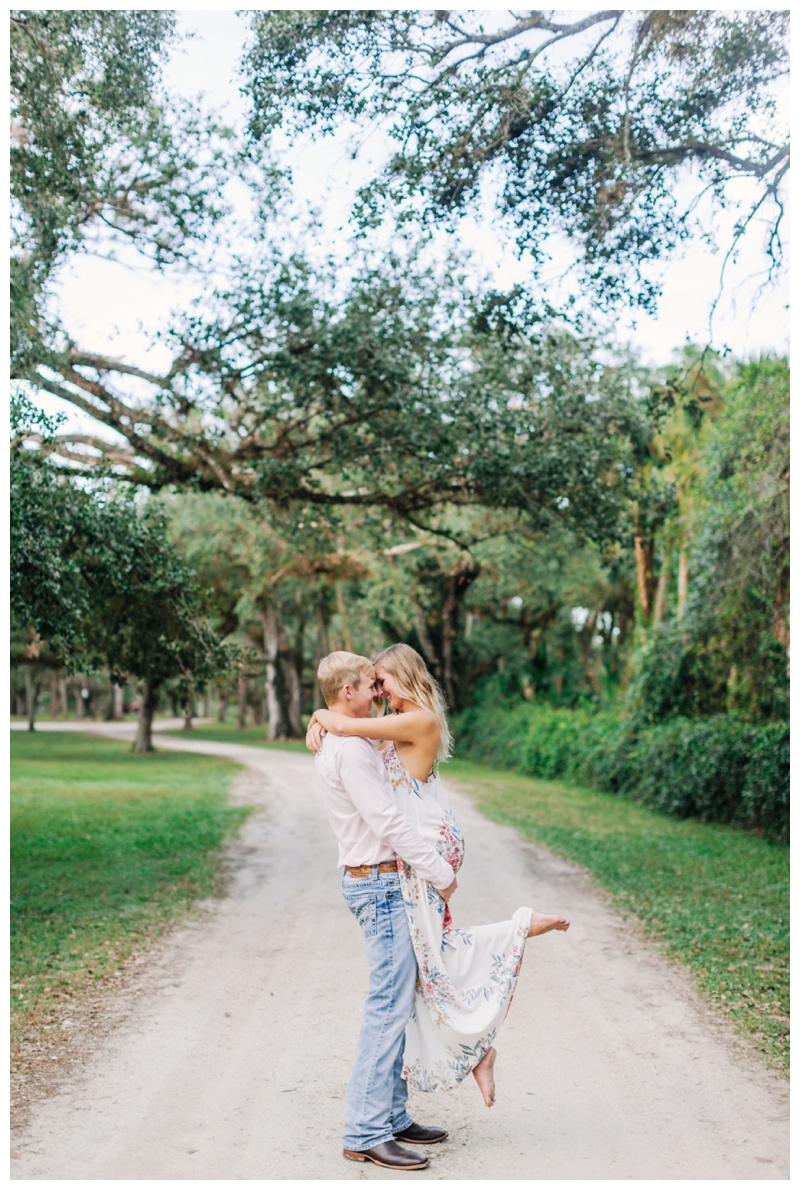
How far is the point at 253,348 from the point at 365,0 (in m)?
3.95

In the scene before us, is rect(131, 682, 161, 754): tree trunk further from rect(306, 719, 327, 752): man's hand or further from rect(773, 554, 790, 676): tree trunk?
rect(306, 719, 327, 752): man's hand

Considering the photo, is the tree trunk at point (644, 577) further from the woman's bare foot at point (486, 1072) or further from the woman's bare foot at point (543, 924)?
the woman's bare foot at point (486, 1072)

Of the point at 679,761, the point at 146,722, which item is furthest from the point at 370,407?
the point at 146,722

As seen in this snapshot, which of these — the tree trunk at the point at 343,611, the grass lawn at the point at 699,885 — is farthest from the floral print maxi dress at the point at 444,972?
the tree trunk at the point at 343,611

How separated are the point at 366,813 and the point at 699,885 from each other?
24.7 feet

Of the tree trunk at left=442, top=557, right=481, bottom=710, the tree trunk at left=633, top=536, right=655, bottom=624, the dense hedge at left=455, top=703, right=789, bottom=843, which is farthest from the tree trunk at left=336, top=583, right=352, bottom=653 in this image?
the tree trunk at left=633, top=536, right=655, bottom=624

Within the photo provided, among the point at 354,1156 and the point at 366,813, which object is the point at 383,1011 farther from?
the point at 366,813

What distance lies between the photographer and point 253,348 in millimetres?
10312

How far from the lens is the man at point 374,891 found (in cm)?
388

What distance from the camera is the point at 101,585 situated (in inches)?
354

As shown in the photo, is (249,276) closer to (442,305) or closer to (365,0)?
(442,305)

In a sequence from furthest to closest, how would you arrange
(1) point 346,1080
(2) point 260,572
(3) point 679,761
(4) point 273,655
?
(4) point 273,655 < (2) point 260,572 < (3) point 679,761 < (1) point 346,1080

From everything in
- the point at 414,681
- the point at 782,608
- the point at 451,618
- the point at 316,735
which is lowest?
the point at 316,735

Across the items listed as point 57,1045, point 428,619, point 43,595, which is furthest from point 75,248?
point 428,619
